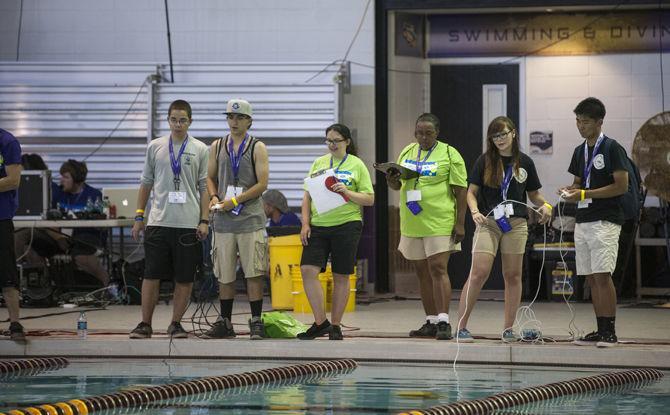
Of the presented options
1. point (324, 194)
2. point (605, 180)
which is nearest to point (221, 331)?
point (324, 194)

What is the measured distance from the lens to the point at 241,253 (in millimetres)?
9398

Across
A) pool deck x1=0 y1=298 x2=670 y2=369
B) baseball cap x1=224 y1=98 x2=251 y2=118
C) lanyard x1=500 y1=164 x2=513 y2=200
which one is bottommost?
pool deck x1=0 y1=298 x2=670 y2=369

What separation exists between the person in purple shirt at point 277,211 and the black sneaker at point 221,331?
381 cm

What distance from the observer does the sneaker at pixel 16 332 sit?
9.16 meters

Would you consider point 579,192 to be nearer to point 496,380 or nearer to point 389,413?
point 496,380

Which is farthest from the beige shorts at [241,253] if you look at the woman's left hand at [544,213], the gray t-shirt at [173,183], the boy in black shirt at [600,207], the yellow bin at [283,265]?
the yellow bin at [283,265]

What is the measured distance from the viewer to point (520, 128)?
15031 mm

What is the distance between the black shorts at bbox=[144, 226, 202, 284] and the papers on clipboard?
1.05m

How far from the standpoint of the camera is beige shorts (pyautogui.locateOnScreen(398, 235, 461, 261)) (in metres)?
9.30

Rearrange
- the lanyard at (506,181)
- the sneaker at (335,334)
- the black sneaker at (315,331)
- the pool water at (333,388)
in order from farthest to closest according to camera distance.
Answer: the black sneaker at (315,331) → the sneaker at (335,334) → the lanyard at (506,181) → the pool water at (333,388)

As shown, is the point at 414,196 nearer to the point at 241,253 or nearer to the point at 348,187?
the point at 348,187

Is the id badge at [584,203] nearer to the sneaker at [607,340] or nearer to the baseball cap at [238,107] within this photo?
the sneaker at [607,340]

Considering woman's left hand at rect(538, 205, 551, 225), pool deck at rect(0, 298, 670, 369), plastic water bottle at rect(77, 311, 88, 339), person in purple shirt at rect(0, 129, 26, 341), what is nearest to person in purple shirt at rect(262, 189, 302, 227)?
pool deck at rect(0, 298, 670, 369)

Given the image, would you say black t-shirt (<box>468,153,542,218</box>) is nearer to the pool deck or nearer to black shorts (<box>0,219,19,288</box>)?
the pool deck
